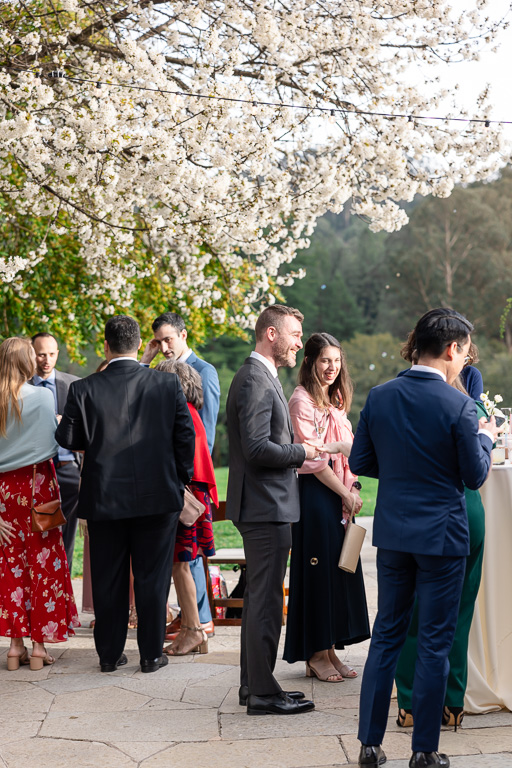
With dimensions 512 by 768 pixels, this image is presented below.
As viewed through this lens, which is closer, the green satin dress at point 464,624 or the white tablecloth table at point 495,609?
the green satin dress at point 464,624

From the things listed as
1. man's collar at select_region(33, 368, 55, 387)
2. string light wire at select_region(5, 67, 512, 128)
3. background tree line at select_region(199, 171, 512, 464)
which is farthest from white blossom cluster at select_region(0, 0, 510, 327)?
background tree line at select_region(199, 171, 512, 464)

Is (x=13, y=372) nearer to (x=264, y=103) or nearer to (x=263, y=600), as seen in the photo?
(x=263, y=600)

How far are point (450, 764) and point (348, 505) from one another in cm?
156

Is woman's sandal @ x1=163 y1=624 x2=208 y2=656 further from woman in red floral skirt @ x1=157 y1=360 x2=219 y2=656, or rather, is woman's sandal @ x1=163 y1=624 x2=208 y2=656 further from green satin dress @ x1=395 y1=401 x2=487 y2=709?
green satin dress @ x1=395 y1=401 x2=487 y2=709

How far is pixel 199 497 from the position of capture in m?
5.83

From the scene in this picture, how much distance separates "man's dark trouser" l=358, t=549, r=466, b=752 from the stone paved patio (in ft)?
0.83

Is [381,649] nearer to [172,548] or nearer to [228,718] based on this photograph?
[228,718]

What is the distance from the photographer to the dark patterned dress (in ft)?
18.9

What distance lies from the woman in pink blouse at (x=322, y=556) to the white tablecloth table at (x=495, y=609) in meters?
0.71

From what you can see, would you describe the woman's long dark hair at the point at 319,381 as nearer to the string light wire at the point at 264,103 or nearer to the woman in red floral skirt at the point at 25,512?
the woman in red floral skirt at the point at 25,512

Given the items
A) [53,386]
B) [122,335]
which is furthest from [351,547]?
[53,386]

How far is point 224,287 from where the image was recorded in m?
12.1

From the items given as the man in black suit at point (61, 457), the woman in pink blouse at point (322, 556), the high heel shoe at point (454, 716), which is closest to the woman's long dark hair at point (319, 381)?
the woman in pink blouse at point (322, 556)

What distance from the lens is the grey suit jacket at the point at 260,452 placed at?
14.3ft
